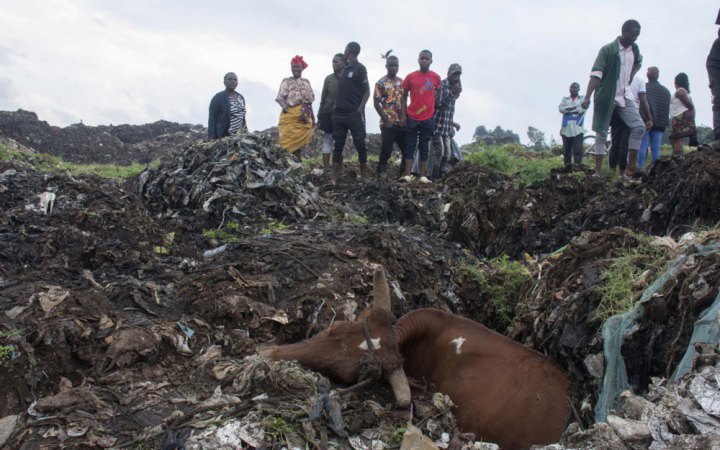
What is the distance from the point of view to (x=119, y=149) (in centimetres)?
2134

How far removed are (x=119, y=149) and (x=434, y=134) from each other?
13633 mm

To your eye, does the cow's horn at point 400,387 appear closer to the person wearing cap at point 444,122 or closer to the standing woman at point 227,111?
the standing woman at point 227,111

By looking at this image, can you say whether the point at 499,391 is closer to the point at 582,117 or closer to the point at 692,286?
the point at 692,286

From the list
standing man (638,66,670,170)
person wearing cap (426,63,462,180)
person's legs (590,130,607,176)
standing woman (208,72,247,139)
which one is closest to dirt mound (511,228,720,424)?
person's legs (590,130,607,176)

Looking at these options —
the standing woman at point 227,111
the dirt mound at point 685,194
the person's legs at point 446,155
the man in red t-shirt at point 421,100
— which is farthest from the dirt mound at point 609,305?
the standing woman at point 227,111

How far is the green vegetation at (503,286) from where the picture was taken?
5387mm

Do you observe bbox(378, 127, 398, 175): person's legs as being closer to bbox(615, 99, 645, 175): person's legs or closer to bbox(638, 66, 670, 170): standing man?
bbox(615, 99, 645, 175): person's legs

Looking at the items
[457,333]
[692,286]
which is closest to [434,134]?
[457,333]

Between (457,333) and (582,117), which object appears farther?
(582,117)

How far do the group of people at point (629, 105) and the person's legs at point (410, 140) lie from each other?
2.70 m

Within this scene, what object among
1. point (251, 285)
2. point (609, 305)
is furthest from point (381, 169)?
point (609, 305)

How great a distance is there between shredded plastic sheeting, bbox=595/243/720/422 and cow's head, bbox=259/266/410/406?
1.10 metres

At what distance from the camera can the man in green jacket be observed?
333 inches

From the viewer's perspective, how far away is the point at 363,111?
33.4 ft
